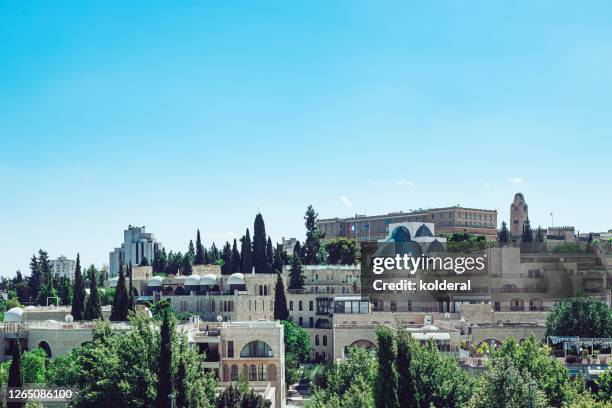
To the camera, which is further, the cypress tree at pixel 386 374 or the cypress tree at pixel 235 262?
the cypress tree at pixel 235 262

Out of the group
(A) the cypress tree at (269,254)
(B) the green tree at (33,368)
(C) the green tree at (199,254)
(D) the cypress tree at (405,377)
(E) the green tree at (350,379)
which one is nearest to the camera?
(D) the cypress tree at (405,377)

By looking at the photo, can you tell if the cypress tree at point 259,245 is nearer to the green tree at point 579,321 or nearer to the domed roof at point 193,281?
the domed roof at point 193,281

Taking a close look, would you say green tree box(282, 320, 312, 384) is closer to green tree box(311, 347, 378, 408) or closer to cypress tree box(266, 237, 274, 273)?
cypress tree box(266, 237, 274, 273)

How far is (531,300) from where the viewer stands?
8538 cm

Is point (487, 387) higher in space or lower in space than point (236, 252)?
lower

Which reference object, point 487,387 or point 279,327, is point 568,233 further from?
point 487,387

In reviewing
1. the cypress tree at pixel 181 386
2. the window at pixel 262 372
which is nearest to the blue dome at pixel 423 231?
the window at pixel 262 372

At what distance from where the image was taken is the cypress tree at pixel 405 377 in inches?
1305

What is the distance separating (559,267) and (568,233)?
75.2 m

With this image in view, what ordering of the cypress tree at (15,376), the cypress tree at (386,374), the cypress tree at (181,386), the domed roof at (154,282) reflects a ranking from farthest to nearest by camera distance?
the domed roof at (154,282)
the cypress tree at (15,376)
the cypress tree at (181,386)
the cypress tree at (386,374)

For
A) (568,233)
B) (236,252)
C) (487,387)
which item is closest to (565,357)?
(487,387)

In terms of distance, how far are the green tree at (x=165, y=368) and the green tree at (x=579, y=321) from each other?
37.6m

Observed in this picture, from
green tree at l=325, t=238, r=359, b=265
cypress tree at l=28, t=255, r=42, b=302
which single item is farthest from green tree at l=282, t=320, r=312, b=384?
cypress tree at l=28, t=255, r=42, b=302

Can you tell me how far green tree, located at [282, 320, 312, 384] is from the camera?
6863cm
